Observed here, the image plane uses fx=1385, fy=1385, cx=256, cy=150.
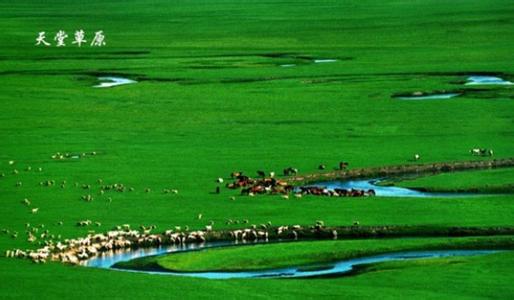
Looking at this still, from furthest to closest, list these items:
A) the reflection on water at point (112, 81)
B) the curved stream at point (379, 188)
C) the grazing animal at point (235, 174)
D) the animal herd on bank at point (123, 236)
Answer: the reflection on water at point (112, 81) → the grazing animal at point (235, 174) → the curved stream at point (379, 188) → the animal herd on bank at point (123, 236)

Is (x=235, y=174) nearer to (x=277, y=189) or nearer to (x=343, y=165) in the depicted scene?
(x=277, y=189)

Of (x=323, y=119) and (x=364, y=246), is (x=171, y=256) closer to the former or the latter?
(x=364, y=246)

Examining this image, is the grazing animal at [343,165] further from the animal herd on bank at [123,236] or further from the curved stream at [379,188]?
the animal herd on bank at [123,236]

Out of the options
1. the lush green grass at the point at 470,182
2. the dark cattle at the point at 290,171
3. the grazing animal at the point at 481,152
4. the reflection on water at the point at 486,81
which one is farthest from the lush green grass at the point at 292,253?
the reflection on water at the point at 486,81

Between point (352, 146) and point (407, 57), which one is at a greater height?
point (407, 57)

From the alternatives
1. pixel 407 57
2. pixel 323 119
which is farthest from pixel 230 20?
pixel 323 119
